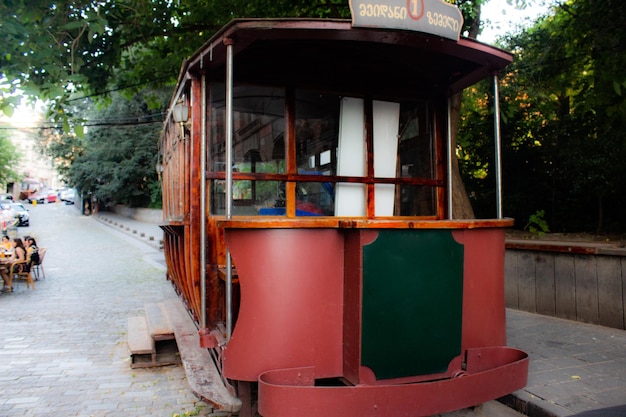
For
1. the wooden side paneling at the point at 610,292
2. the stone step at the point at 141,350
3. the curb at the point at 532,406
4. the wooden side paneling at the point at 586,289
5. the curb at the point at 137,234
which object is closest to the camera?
the curb at the point at 532,406

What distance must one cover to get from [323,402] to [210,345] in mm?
1471

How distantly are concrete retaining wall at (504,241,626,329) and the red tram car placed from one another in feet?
8.60

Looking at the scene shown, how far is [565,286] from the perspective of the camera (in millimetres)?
6438

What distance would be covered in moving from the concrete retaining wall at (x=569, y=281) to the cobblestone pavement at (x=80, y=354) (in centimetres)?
496

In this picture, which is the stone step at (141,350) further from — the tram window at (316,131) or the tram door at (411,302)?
the tram door at (411,302)

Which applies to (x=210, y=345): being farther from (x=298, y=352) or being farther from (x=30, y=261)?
(x=30, y=261)

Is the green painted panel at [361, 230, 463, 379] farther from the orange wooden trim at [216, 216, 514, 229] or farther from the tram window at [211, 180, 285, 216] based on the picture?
the tram window at [211, 180, 285, 216]

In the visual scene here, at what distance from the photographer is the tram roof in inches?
125

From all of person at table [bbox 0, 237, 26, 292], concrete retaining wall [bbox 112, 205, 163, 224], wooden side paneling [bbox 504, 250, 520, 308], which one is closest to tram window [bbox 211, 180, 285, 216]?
wooden side paneling [bbox 504, 250, 520, 308]

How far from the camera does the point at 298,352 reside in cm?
308

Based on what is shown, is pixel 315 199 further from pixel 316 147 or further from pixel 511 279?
pixel 511 279

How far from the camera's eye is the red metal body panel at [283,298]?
2975 mm

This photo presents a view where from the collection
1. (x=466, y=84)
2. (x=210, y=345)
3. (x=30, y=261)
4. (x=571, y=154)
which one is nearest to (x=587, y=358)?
(x=466, y=84)

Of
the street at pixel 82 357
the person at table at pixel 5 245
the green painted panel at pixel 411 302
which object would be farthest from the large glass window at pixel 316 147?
the person at table at pixel 5 245
